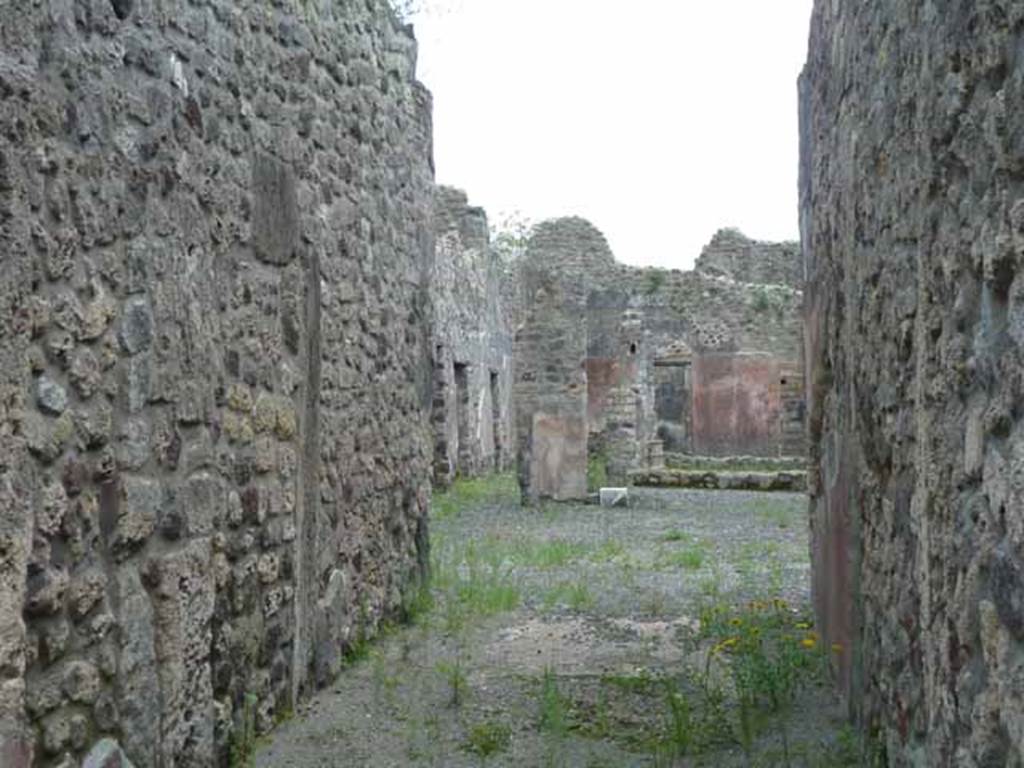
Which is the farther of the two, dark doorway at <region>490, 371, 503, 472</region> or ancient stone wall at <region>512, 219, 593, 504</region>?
dark doorway at <region>490, 371, 503, 472</region>

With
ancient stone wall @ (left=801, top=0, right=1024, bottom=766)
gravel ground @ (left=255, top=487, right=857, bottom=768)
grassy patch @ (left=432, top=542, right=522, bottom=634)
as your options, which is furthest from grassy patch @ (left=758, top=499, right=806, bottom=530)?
ancient stone wall @ (left=801, top=0, right=1024, bottom=766)

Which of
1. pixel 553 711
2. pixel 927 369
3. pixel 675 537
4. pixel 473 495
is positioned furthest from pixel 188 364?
pixel 473 495

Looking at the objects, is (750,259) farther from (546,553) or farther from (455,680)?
(455,680)

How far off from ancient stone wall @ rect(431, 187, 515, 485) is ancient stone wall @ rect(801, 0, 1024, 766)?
1165 cm

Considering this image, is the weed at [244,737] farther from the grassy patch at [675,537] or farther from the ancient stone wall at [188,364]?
the grassy patch at [675,537]

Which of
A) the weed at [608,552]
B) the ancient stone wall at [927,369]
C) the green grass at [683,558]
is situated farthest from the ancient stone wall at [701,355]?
the ancient stone wall at [927,369]

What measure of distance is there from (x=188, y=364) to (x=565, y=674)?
2.50 meters

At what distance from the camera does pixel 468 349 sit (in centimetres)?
1856

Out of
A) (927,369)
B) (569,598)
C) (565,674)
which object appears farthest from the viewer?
(569,598)

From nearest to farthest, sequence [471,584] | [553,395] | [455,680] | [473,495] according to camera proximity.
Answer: [455,680], [471,584], [553,395], [473,495]

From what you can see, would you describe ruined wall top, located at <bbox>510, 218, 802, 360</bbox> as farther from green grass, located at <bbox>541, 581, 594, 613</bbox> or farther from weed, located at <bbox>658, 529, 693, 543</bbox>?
green grass, located at <bbox>541, 581, 594, 613</bbox>

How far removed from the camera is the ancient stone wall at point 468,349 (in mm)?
16734

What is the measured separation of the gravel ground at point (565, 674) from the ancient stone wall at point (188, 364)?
1.12 feet

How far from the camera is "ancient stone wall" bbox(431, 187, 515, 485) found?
16734 millimetres
